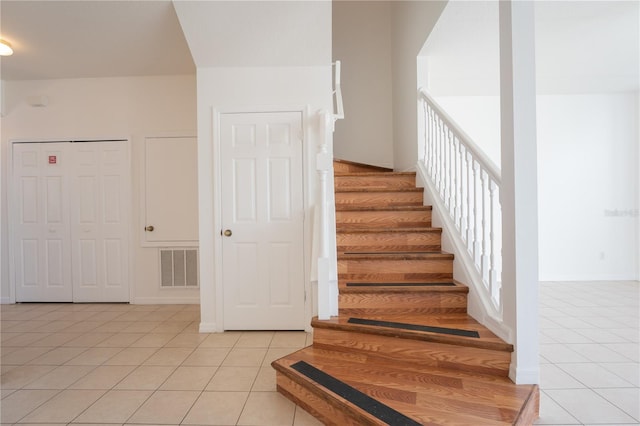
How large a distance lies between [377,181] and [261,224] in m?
1.42

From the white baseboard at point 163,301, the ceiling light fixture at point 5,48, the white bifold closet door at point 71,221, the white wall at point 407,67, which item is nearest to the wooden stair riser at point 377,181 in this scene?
the white wall at point 407,67

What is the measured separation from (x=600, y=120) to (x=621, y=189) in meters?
1.10

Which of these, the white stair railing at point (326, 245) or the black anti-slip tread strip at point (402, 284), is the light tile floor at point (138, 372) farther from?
the black anti-slip tread strip at point (402, 284)

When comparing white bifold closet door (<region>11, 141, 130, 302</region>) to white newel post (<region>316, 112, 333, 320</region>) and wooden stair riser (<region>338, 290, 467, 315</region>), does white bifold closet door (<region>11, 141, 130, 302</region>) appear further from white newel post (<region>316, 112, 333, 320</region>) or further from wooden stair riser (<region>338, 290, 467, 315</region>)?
wooden stair riser (<region>338, 290, 467, 315</region>)

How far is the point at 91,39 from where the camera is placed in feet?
10.6

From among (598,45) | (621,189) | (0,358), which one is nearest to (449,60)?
(598,45)

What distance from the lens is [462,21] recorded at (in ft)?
9.23

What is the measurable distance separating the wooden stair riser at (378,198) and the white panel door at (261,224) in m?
0.51

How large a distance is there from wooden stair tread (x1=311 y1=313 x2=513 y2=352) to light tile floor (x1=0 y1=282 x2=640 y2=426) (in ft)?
1.47

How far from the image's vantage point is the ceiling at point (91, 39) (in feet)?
9.25

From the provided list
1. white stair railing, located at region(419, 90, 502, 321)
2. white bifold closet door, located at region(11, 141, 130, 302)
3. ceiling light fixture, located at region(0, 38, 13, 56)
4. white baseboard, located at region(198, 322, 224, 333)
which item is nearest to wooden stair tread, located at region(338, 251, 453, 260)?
white stair railing, located at region(419, 90, 502, 321)

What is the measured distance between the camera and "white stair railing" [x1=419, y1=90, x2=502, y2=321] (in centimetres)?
209

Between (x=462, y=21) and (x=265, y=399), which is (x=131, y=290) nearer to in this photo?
(x=265, y=399)

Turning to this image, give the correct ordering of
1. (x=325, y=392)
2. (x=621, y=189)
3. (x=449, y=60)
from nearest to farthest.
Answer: (x=325, y=392), (x=449, y=60), (x=621, y=189)
